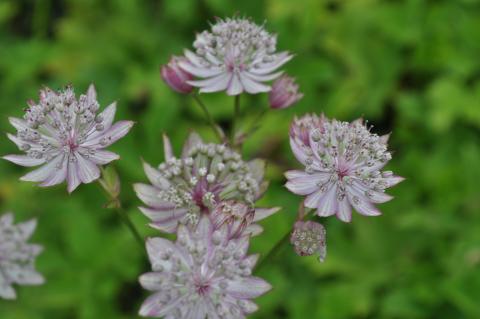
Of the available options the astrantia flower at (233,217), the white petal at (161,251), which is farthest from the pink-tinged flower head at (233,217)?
the white petal at (161,251)


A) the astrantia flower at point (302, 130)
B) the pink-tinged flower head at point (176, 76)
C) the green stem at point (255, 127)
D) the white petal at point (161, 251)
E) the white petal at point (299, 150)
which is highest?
the pink-tinged flower head at point (176, 76)

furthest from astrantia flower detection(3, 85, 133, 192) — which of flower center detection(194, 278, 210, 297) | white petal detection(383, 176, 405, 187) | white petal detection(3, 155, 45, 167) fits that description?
white petal detection(383, 176, 405, 187)

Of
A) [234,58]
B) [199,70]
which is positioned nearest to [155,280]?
[199,70]

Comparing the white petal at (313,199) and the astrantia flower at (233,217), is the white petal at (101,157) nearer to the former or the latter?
the astrantia flower at (233,217)

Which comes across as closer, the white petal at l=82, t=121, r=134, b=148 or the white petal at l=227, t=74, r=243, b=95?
the white petal at l=82, t=121, r=134, b=148

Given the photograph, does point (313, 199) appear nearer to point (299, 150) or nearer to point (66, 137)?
point (299, 150)

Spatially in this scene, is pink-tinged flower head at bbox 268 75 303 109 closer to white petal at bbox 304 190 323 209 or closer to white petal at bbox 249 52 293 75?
white petal at bbox 249 52 293 75
